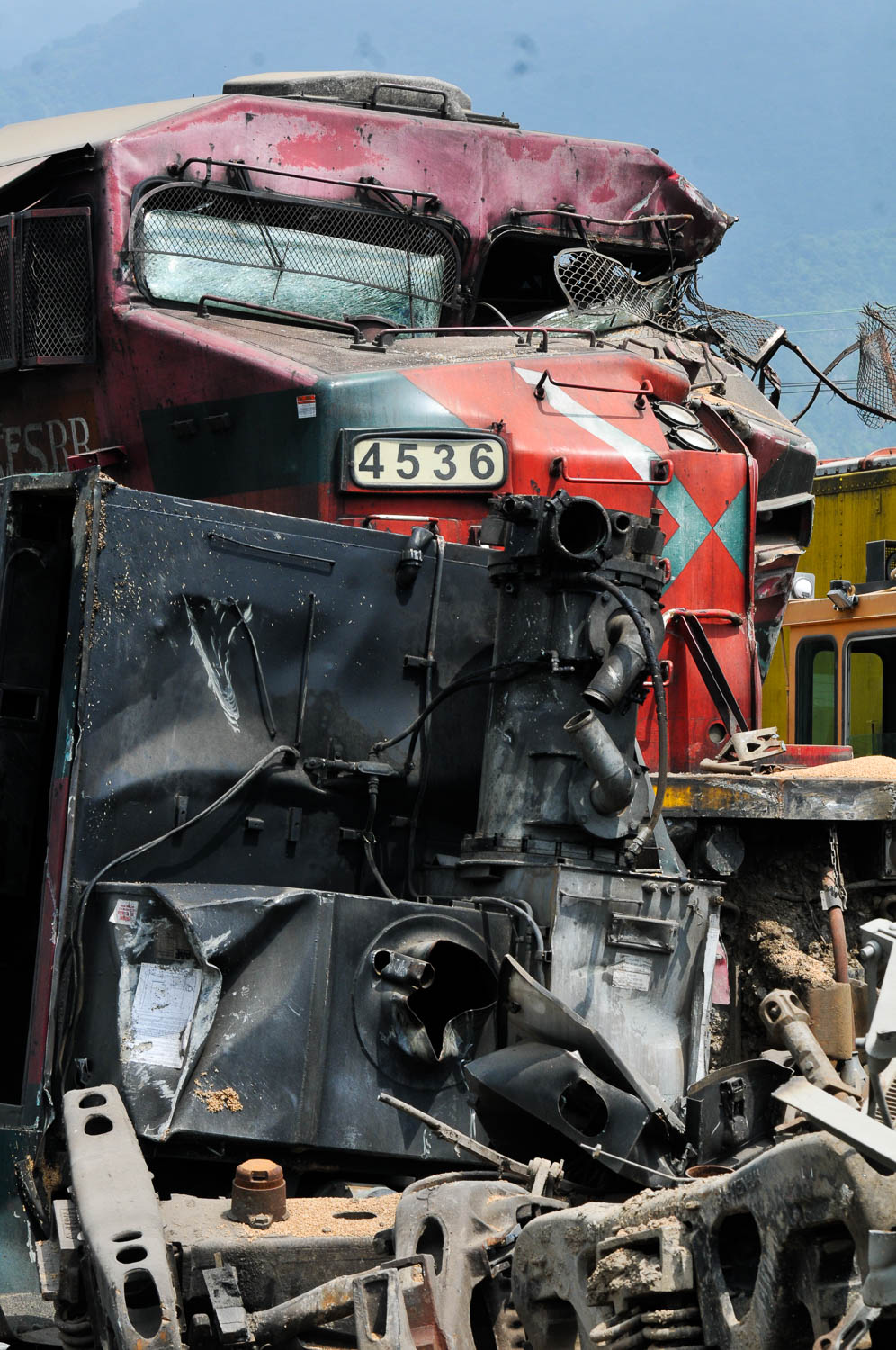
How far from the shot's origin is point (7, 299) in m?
6.25

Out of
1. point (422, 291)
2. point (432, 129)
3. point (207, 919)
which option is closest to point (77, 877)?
point (207, 919)

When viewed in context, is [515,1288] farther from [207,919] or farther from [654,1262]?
[207,919]

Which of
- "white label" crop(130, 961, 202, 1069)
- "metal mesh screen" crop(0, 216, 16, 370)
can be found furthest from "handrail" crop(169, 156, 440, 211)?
"white label" crop(130, 961, 202, 1069)

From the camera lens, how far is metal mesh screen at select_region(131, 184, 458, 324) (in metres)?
6.23

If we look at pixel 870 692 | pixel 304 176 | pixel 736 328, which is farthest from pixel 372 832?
pixel 870 692

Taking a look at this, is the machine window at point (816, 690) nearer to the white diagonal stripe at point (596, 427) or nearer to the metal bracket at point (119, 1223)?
the white diagonal stripe at point (596, 427)

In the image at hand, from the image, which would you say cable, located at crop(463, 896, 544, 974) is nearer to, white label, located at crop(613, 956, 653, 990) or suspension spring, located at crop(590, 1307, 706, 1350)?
white label, located at crop(613, 956, 653, 990)

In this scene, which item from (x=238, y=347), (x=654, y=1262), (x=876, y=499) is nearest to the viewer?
(x=654, y=1262)

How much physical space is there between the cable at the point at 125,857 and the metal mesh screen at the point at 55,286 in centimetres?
208

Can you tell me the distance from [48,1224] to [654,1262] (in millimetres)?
2015

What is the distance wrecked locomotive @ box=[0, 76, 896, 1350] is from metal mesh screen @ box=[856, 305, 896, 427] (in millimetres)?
4129

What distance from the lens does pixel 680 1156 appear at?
12.8 ft

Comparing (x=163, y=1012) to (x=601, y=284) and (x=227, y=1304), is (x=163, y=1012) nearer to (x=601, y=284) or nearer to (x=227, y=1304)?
(x=227, y=1304)

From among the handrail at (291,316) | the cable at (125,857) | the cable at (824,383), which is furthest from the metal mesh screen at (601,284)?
the cable at (125,857)
